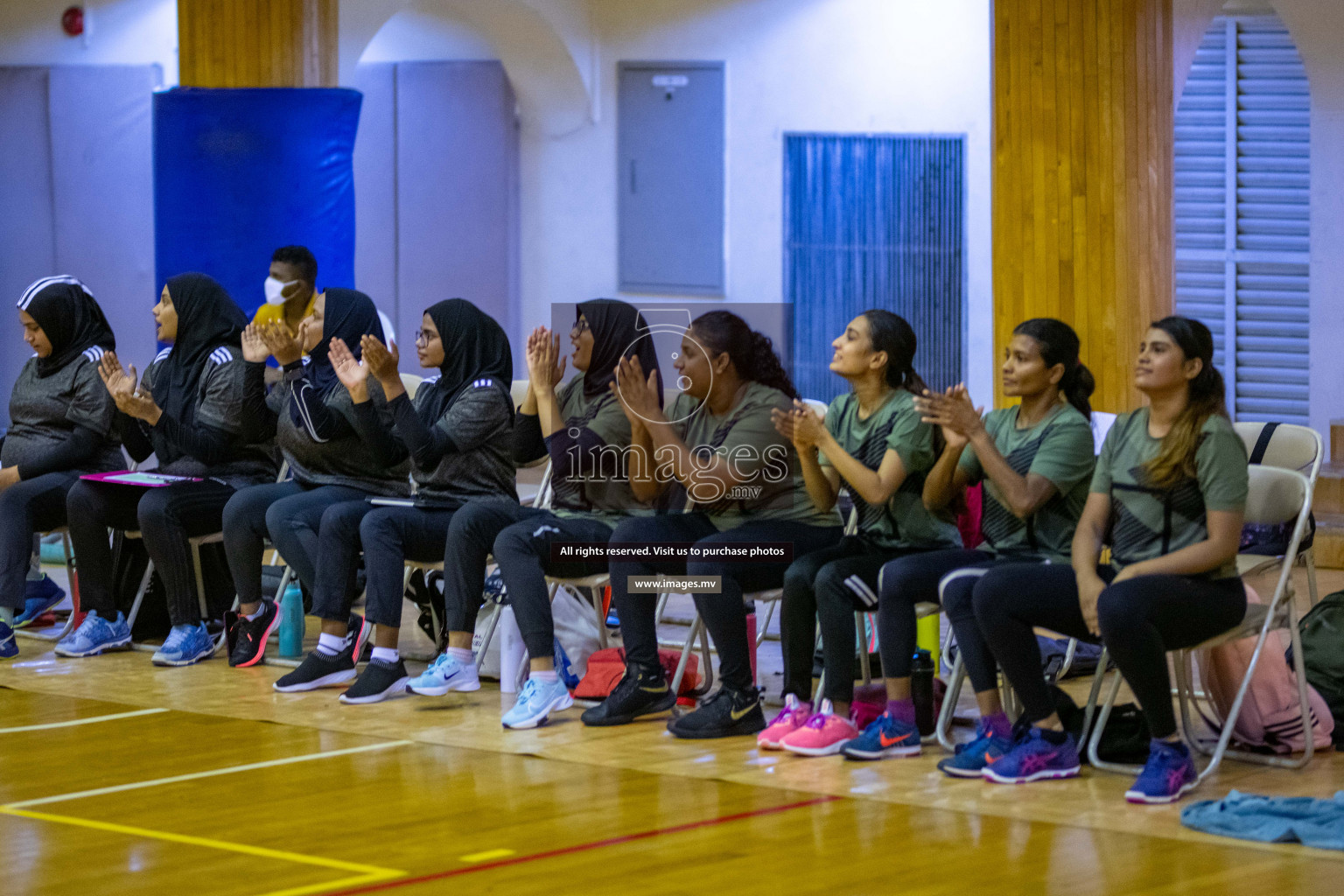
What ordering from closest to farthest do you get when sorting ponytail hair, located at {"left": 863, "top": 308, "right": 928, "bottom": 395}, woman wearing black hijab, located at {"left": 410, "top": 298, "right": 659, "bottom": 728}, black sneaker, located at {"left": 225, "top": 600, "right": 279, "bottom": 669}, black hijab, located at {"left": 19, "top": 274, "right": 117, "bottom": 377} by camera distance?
ponytail hair, located at {"left": 863, "top": 308, "right": 928, "bottom": 395}, woman wearing black hijab, located at {"left": 410, "top": 298, "right": 659, "bottom": 728}, black sneaker, located at {"left": 225, "top": 600, "right": 279, "bottom": 669}, black hijab, located at {"left": 19, "top": 274, "right": 117, "bottom": 377}

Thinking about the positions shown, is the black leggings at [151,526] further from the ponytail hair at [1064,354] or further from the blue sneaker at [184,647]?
the ponytail hair at [1064,354]

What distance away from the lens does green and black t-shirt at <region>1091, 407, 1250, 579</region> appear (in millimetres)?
4355

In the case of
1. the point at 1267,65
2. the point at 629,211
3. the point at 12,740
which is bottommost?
the point at 12,740

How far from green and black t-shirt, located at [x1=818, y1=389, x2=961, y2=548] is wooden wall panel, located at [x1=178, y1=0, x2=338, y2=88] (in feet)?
14.8

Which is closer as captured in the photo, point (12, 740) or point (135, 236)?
point (12, 740)

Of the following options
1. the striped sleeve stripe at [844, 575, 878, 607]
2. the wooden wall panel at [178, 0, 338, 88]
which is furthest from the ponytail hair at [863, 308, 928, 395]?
the wooden wall panel at [178, 0, 338, 88]

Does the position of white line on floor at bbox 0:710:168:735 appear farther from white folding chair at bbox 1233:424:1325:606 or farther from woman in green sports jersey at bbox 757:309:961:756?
white folding chair at bbox 1233:424:1325:606

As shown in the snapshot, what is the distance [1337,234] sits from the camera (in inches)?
366

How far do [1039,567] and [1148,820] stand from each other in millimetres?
732

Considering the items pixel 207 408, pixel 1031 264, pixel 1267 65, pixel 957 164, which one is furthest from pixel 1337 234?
pixel 207 408

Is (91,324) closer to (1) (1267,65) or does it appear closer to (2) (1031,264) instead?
(2) (1031,264)

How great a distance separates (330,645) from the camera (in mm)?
5891

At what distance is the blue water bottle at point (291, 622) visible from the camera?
6.37 m

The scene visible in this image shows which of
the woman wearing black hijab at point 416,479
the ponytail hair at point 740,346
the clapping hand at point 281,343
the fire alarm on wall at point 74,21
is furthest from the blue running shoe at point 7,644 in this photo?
the fire alarm on wall at point 74,21
